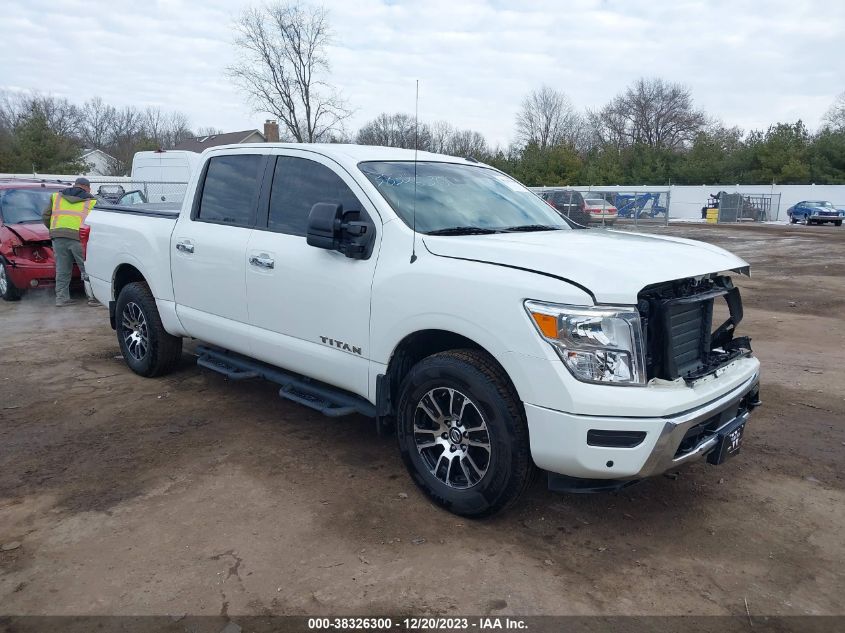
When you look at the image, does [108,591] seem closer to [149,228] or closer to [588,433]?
[588,433]

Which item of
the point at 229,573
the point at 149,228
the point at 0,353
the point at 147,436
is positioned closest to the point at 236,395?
the point at 147,436

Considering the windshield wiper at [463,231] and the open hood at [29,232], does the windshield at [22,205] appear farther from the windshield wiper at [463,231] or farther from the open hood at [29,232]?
the windshield wiper at [463,231]

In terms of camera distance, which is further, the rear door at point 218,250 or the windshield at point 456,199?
the rear door at point 218,250

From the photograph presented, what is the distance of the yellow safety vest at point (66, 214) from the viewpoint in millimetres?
9078

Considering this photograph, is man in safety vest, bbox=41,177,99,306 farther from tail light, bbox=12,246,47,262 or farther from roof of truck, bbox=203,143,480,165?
roof of truck, bbox=203,143,480,165

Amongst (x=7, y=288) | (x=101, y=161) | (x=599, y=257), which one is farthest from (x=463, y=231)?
(x=101, y=161)

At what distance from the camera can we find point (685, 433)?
3.00 m

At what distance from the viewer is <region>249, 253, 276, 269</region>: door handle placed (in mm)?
4293

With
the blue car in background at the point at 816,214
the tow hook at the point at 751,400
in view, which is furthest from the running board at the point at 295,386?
the blue car in background at the point at 816,214

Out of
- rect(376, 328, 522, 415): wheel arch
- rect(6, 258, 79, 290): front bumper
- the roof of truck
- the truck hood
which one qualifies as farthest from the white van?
the truck hood

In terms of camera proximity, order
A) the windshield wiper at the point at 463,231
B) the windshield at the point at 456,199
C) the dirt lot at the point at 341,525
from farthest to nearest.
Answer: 1. the windshield at the point at 456,199
2. the windshield wiper at the point at 463,231
3. the dirt lot at the point at 341,525

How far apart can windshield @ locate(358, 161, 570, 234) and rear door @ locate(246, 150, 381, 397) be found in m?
0.21

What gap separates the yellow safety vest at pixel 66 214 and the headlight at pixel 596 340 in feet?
26.9

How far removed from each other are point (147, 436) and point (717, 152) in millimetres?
53248
